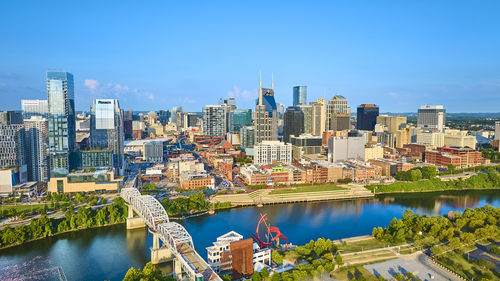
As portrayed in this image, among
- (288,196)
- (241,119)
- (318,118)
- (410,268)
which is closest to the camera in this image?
(410,268)

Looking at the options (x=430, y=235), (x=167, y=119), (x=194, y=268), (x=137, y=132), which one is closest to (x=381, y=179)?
(x=430, y=235)

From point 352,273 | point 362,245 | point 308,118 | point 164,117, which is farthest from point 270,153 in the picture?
point 164,117

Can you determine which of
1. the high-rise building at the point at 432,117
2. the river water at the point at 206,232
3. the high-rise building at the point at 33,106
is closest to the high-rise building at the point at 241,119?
the high-rise building at the point at 432,117

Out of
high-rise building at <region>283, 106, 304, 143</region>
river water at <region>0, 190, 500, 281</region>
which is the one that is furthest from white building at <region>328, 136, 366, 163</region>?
river water at <region>0, 190, 500, 281</region>

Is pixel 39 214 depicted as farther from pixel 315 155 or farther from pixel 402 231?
pixel 315 155

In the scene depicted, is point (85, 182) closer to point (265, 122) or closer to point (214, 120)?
point (265, 122)

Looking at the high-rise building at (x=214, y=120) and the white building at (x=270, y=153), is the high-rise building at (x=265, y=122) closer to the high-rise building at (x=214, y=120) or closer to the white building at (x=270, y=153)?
the white building at (x=270, y=153)
